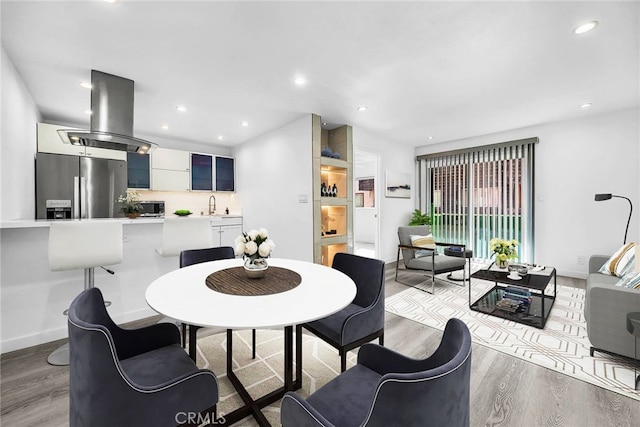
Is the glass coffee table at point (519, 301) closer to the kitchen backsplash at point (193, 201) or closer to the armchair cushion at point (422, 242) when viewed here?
the armchair cushion at point (422, 242)

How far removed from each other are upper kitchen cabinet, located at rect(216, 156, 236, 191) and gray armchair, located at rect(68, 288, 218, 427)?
4.74m

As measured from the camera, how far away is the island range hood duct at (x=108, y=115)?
262 cm

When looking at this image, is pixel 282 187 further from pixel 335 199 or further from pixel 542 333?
pixel 542 333

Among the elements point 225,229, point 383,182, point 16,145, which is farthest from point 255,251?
point 383,182

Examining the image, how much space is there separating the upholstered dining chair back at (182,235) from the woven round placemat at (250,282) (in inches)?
45.2

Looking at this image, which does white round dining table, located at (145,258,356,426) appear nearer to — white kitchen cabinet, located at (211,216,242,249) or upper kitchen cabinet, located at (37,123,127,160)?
white kitchen cabinet, located at (211,216,242,249)

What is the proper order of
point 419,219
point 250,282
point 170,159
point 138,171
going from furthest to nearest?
point 419,219, point 170,159, point 138,171, point 250,282

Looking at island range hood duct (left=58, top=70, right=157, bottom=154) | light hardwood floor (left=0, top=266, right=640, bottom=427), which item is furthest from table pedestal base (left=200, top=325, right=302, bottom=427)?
island range hood duct (left=58, top=70, right=157, bottom=154)

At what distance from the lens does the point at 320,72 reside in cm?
269

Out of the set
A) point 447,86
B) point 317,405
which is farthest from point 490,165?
point 317,405

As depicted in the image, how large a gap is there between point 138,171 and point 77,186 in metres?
0.97

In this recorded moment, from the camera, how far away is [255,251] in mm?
1626

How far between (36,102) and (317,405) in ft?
16.0

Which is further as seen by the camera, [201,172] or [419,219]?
[419,219]
